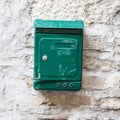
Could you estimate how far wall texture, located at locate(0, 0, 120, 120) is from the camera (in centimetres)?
183

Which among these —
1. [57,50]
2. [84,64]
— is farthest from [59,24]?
[84,64]

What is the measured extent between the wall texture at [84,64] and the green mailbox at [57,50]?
69 millimetres

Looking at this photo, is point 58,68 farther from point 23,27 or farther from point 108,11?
point 108,11

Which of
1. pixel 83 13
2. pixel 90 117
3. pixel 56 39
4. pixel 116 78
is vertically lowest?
pixel 90 117

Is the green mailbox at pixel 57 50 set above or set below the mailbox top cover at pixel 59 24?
below

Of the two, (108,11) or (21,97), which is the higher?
(108,11)

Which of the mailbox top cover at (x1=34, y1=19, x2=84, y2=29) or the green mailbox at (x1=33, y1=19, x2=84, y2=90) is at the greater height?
the mailbox top cover at (x1=34, y1=19, x2=84, y2=29)

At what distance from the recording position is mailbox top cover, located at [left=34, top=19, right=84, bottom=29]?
1752mm

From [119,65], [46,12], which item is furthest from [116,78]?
[46,12]

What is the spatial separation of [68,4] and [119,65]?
1.39ft

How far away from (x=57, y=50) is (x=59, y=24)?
13 cm

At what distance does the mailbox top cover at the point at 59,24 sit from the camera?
175cm

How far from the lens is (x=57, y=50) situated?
5.77ft

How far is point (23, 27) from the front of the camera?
184 centimetres
